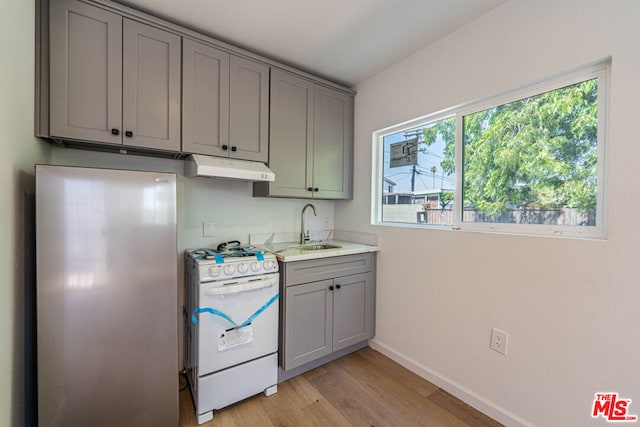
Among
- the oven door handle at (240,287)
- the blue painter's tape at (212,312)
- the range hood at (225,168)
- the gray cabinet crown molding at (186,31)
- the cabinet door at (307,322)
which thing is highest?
the gray cabinet crown molding at (186,31)

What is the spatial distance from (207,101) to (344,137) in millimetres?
1284

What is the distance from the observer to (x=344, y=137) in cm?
263

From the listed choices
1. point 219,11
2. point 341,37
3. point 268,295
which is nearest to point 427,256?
point 268,295

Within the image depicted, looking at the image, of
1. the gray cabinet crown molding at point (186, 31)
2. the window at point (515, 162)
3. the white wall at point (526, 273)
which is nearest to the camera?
the white wall at point (526, 273)

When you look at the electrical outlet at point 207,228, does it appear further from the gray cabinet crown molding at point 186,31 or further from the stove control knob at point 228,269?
the gray cabinet crown molding at point 186,31

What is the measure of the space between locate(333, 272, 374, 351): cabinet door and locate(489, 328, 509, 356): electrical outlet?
0.97 m

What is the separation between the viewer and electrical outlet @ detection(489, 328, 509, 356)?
1588mm

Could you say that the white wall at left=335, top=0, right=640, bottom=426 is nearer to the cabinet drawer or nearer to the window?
the window

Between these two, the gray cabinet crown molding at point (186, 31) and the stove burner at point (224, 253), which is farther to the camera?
the stove burner at point (224, 253)

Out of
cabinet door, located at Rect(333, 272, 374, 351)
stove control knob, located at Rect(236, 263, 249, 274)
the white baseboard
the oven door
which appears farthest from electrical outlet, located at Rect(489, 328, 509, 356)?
stove control knob, located at Rect(236, 263, 249, 274)

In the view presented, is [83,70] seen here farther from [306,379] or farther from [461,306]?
[461,306]

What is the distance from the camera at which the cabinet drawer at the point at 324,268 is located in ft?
6.32

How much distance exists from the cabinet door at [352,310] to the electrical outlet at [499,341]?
3.19 ft

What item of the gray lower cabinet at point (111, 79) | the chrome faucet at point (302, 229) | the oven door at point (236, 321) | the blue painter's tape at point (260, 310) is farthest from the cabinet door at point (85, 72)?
the chrome faucet at point (302, 229)
